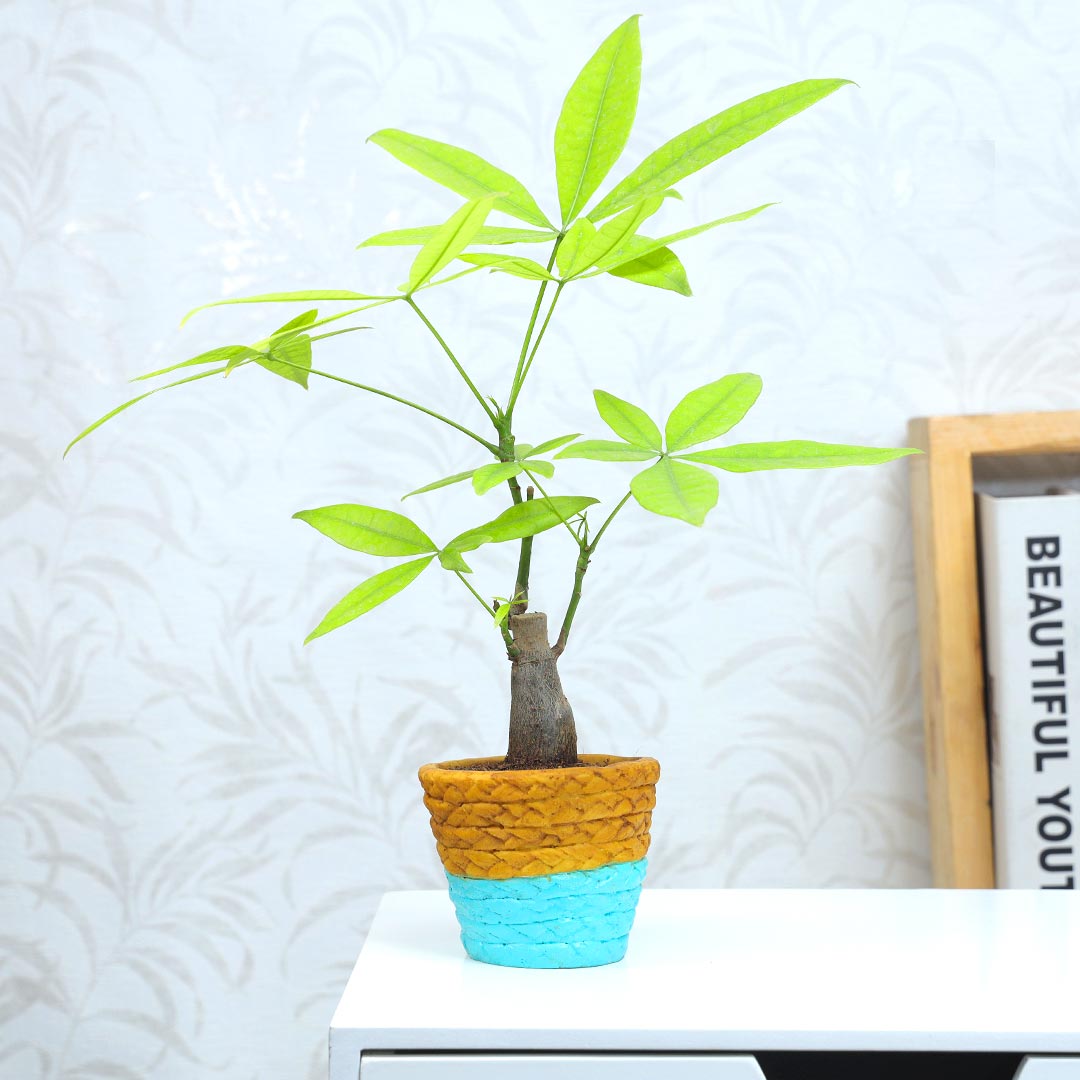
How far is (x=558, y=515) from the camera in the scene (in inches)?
25.7

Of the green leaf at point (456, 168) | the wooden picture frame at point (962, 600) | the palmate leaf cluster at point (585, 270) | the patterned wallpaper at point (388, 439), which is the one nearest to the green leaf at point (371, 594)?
the palmate leaf cluster at point (585, 270)

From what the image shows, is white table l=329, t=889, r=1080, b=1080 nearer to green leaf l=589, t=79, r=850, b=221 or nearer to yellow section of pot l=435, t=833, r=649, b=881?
yellow section of pot l=435, t=833, r=649, b=881

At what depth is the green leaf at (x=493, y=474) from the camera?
585 mm

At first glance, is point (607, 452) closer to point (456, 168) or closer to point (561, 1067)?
point (456, 168)

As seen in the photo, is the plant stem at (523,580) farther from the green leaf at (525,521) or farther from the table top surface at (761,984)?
the table top surface at (761,984)

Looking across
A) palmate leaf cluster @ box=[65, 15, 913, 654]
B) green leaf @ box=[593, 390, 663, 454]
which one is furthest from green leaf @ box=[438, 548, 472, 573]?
green leaf @ box=[593, 390, 663, 454]

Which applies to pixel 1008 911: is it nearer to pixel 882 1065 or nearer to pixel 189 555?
pixel 882 1065

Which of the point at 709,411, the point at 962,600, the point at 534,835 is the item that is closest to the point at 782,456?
the point at 709,411

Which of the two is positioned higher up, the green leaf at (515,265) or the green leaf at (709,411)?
the green leaf at (515,265)

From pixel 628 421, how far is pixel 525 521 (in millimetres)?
84

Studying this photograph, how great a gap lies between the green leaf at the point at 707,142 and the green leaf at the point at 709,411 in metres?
0.12

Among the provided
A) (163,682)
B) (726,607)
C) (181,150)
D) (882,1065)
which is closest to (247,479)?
(163,682)

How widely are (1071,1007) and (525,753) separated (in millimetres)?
335

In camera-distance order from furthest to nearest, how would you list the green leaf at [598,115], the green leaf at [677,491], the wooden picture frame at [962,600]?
1. the wooden picture frame at [962,600]
2. the green leaf at [598,115]
3. the green leaf at [677,491]
